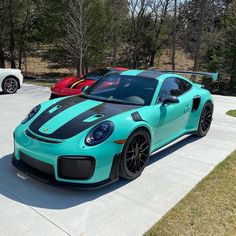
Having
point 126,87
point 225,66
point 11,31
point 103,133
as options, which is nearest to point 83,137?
point 103,133

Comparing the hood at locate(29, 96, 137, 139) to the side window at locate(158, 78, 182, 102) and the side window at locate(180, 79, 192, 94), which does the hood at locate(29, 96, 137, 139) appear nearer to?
the side window at locate(158, 78, 182, 102)

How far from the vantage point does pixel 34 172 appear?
3.30m

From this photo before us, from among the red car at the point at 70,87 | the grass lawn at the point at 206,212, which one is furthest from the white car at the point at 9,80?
the grass lawn at the point at 206,212

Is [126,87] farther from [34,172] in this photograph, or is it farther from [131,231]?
[131,231]

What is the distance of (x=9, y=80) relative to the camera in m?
9.30

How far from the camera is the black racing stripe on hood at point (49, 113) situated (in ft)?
11.7

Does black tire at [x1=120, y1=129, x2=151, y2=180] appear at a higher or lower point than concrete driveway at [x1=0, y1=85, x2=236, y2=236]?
higher

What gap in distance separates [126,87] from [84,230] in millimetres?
2167

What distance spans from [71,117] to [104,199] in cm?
102

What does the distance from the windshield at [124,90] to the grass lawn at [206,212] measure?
1310mm

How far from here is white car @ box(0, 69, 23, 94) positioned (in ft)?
30.1

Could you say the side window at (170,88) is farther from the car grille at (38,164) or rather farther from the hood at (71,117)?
the car grille at (38,164)

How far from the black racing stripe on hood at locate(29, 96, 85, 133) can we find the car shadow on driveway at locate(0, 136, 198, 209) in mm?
617

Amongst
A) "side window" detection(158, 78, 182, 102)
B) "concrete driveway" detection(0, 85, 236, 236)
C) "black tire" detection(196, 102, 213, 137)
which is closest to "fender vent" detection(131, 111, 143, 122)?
"side window" detection(158, 78, 182, 102)
